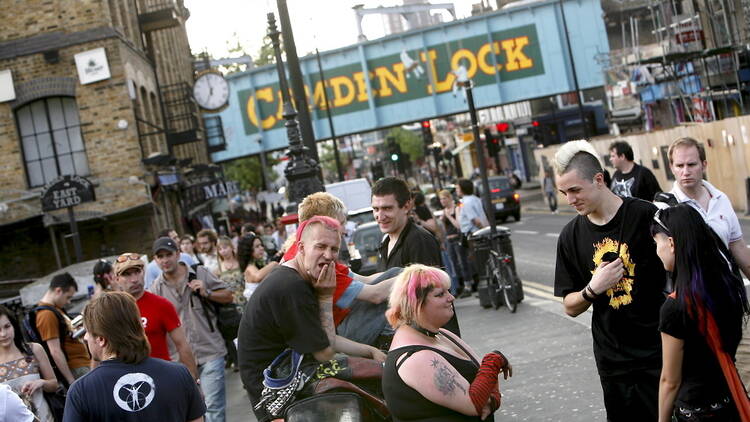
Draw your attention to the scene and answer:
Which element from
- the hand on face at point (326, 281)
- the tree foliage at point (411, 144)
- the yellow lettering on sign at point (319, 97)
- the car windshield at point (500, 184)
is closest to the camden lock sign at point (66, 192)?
the hand on face at point (326, 281)

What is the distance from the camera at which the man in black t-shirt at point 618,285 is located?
5.16 m

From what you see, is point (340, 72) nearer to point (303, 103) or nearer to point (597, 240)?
point (303, 103)

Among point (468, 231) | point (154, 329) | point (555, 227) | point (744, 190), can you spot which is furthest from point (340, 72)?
point (154, 329)

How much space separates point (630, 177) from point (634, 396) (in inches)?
200

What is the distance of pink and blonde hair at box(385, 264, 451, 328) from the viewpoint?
4676mm

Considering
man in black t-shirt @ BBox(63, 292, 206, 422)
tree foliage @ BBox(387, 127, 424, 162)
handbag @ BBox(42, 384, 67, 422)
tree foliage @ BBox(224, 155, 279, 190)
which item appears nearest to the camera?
man in black t-shirt @ BBox(63, 292, 206, 422)

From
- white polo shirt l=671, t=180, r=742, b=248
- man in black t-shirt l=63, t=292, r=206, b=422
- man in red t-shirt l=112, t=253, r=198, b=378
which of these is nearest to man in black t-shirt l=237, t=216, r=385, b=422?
man in black t-shirt l=63, t=292, r=206, b=422

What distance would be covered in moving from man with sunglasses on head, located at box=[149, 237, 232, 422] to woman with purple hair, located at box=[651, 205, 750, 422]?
4.84 metres

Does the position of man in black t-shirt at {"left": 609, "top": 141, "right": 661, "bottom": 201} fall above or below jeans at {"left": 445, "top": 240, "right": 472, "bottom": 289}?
above

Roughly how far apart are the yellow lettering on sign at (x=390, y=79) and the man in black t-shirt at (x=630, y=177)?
31.7 m

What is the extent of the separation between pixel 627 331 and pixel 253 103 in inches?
1490

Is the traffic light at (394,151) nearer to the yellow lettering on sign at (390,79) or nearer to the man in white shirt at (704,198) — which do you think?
the yellow lettering on sign at (390,79)

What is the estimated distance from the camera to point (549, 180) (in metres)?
42.1

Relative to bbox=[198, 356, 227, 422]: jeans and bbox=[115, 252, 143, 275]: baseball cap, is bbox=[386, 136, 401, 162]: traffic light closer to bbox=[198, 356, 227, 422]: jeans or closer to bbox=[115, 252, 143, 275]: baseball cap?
Answer: bbox=[198, 356, 227, 422]: jeans
